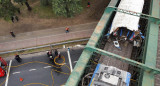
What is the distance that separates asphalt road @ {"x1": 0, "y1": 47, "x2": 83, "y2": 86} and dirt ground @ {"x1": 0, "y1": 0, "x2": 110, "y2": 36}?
8.02 m

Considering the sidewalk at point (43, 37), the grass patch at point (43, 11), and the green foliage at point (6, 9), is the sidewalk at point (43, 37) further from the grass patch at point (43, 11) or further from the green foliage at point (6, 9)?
the green foliage at point (6, 9)

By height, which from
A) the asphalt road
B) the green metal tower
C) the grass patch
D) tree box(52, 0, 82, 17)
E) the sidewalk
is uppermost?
tree box(52, 0, 82, 17)

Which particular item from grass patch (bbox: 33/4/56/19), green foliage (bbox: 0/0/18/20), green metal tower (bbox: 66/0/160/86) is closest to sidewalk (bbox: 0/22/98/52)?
grass patch (bbox: 33/4/56/19)

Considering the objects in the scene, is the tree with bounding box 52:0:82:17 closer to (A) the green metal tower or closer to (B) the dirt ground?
(B) the dirt ground

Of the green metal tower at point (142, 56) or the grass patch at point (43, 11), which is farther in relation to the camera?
the grass patch at point (43, 11)

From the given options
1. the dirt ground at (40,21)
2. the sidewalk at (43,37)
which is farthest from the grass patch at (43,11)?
the sidewalk at (43,37)

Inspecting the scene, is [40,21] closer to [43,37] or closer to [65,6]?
[43,37]

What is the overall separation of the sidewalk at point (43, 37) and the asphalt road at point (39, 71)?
330cm

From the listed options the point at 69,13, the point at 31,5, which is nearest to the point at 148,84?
the point at 69,13

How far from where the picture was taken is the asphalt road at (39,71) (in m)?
21.9

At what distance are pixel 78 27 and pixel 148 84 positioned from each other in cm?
2037

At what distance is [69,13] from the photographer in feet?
86.0

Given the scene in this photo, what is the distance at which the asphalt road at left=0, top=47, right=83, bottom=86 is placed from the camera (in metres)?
21.9

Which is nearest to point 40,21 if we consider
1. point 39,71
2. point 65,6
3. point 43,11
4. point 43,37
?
point 43,11
